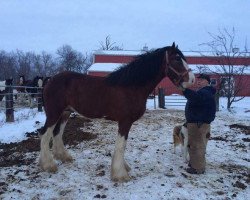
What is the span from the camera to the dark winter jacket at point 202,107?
6109 mm

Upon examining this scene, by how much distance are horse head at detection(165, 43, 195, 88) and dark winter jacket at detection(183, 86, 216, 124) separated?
466 mm

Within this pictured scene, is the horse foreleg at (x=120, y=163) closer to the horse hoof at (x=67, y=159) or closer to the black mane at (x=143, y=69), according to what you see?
the black mane at (x=143, y=69)

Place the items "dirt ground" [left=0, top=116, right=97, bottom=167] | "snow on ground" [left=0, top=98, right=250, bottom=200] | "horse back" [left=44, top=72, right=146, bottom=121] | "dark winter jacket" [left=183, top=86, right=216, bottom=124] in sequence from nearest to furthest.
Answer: "snow on ground" [left=0, top=98, right=250, bottom=200], "horse back" [left=44, top=72, right=146, bottom=121], "dark winter jacket" [left=183, top=86, right=216, bottom=124], "dirt ground" [left=0, top=116, right=97, bottom=167]

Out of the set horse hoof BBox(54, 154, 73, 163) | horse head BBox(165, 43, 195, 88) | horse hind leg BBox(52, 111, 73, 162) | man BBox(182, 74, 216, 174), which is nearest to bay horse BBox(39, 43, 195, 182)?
horse head BBox(165, 43, 195, 88)

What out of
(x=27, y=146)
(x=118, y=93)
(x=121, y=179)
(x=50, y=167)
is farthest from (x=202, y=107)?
(x=27, y=146)

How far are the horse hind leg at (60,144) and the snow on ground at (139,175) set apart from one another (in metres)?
0.18

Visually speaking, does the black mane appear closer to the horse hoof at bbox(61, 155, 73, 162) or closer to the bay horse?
the bay horse

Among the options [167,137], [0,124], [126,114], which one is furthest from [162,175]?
[0,124]

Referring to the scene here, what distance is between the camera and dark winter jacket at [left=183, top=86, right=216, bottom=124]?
6109 millimetres

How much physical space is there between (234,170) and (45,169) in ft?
11.5

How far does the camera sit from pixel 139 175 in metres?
5.92

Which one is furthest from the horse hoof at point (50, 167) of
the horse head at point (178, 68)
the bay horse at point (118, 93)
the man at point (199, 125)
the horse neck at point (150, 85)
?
the horse head at point (178, 68)

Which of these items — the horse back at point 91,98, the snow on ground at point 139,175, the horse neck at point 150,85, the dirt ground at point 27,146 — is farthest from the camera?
the dirt ground at point 27,146

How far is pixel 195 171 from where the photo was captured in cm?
616
